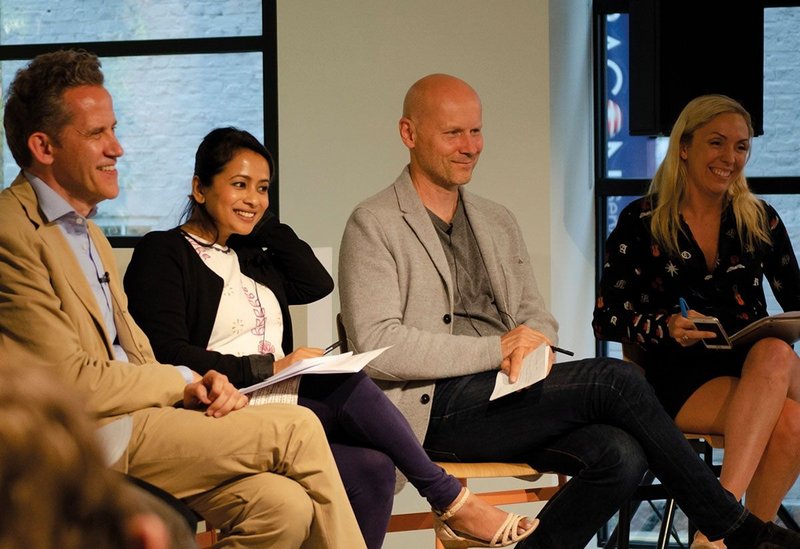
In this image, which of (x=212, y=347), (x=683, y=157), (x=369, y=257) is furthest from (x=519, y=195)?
(x=212, y=347)

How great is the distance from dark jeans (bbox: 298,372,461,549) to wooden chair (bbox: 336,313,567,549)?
0.20 meters

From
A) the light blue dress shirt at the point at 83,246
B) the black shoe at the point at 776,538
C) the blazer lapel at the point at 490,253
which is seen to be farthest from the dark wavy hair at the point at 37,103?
the black shoe at the point at 776,538

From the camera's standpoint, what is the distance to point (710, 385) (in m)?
3.21

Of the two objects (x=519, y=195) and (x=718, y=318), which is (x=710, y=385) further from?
(x=519, y=195)

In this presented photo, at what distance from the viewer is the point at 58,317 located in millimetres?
2219

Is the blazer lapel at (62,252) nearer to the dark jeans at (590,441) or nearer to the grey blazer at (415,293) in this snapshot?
the grey blazer at (415,293)

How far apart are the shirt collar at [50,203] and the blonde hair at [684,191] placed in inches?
72.6

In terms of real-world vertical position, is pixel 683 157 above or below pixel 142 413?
above

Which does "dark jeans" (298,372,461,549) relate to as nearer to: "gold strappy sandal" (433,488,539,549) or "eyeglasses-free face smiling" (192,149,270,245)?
"gold strappy sandal" (433,488,539,549)

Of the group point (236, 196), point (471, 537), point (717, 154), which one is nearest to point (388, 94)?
point (717, 154)

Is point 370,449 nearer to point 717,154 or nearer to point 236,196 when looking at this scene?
point 236,196

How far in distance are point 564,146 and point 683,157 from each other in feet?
2.82

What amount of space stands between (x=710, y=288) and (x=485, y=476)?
1.13m

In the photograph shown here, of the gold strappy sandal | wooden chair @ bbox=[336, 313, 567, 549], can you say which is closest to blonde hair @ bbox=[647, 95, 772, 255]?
wooden chair @ bbox=[336, 313, 567, 549]
